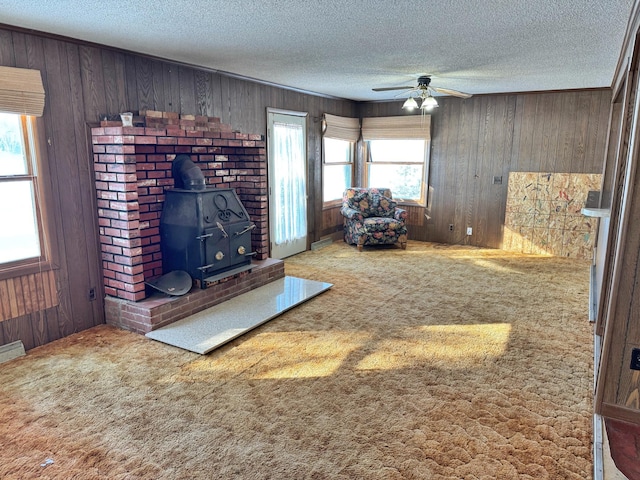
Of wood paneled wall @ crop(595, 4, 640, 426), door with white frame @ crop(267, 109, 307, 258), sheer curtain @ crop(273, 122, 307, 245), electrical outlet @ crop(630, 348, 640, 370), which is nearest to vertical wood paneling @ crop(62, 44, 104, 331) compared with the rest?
door with white frame @ crop(267, 109, 307, 258)

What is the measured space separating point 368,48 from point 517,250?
4.14m

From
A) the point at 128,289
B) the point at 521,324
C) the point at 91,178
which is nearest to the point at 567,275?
the point at 521,324

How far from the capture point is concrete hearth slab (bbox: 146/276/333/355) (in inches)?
126

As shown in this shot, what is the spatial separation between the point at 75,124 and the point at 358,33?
2195mm

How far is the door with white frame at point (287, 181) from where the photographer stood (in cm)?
545

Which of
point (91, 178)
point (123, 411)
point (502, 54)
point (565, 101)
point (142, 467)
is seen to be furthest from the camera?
point (565, 101)

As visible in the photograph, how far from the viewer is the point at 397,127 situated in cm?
690

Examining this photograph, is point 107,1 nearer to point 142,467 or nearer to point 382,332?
point 142,467

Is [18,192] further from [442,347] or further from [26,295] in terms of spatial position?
[442,347]

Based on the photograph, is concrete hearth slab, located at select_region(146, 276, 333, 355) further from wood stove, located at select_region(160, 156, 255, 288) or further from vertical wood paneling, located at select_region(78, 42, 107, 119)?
vertical wood paneling, located at select_region(78, 42, 107, 119)

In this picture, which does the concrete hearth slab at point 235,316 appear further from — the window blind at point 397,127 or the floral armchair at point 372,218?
the window blind at point 397,127

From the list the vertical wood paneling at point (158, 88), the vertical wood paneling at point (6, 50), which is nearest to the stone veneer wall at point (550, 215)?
the vertical wood paneling at point (158, 88)

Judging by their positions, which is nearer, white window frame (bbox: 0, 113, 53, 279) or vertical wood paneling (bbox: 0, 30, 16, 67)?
vertical wood paneling (bbox: 0, 30, 16, 67)

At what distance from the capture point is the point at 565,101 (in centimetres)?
569
